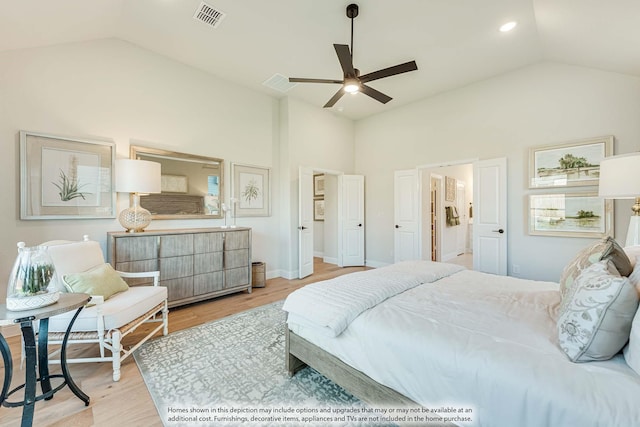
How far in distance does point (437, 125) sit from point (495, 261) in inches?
98.7

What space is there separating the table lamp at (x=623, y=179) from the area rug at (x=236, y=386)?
2527 millimetres

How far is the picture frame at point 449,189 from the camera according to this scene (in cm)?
653

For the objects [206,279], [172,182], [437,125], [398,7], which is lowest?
[206,279]

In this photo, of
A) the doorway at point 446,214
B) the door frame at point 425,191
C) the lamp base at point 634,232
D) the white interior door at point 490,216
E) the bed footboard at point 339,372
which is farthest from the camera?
the doorway at point 446,214

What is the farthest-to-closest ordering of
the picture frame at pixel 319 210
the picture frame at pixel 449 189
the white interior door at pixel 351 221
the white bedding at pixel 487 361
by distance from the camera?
the picture frame at pixel 319 210 < the picture frame at pixel 449 189 < the white interior door at pixel 351 221 < the white bedding at pixel 487 361

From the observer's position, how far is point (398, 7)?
2721 millimetres

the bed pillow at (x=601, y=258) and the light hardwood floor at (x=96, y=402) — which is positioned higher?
the bed pillow at (x=601, y=258)

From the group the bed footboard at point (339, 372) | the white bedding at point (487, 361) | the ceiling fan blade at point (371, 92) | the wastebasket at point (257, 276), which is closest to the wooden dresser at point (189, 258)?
the wastebasket at point (257, 276)

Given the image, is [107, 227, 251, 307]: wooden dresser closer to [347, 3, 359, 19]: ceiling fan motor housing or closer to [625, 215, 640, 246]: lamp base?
[347, 3, 359, 19]: ceiling fan motor housing

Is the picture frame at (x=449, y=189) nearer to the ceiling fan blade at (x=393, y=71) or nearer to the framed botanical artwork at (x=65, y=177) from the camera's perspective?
the ceiling fan blade at (x=393, y=71)

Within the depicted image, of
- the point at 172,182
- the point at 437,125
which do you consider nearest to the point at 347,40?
the point at 437,125

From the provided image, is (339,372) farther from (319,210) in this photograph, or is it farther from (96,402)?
(319,210)

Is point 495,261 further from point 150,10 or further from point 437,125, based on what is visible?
point 150,10

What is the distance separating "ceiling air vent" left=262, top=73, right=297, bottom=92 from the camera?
421cm
